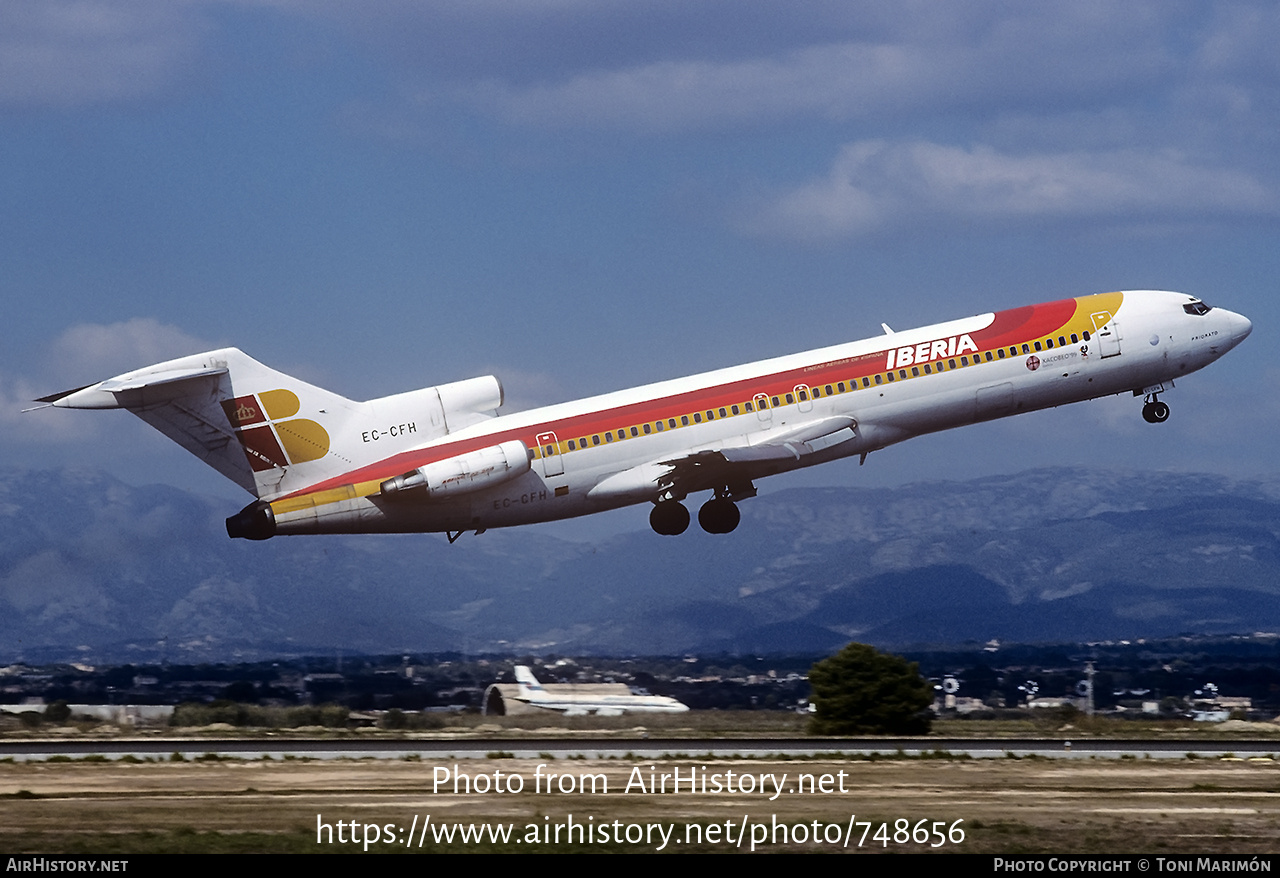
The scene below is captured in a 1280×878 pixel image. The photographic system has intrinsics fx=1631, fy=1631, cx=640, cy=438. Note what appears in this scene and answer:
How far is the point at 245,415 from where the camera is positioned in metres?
44.2

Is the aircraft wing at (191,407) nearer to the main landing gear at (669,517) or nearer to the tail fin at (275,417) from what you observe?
the tail fin at (275,417)

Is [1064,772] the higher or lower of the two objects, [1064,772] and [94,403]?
the lower

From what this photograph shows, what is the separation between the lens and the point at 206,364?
4344 cm

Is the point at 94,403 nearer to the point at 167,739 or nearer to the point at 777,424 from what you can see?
the point at 167,739

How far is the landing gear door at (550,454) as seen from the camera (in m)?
44.5

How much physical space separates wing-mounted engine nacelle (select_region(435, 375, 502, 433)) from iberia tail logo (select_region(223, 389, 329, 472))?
3.41 metres

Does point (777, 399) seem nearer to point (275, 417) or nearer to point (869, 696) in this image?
point (869, 696)

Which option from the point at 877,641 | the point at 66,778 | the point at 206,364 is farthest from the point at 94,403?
the point at 877,641

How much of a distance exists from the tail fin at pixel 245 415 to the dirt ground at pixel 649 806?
7.86m

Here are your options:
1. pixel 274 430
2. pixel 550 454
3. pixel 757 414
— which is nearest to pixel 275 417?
pixel 274 430

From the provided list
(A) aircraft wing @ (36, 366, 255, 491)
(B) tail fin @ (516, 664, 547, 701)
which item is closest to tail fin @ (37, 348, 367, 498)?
(A) aircraft wing @ (36, 366, 255, 491)

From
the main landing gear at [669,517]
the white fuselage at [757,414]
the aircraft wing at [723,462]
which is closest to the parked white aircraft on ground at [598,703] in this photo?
the main landing gear at [669,517]

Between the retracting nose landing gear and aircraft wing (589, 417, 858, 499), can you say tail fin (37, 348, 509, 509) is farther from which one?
the retracting nose landing gear
